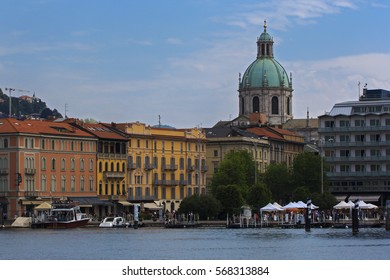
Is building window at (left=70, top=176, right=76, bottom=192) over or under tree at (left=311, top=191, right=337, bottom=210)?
over

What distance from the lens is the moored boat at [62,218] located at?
123562mm

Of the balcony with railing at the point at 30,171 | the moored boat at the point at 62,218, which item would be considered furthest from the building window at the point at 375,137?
the moored boat at the point at 62,218

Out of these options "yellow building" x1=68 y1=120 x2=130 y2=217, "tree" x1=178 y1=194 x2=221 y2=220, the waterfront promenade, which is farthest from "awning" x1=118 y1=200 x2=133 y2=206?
the waterfront promenade

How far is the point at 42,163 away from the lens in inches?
5556

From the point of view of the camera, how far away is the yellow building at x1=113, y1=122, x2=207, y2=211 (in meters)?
156

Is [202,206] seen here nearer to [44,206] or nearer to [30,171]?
[44,206]

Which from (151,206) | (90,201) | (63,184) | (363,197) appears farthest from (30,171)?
(363,197)

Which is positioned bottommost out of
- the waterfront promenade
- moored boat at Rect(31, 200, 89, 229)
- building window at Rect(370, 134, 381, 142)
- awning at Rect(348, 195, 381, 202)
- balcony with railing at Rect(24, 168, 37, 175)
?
the waterfront promenade

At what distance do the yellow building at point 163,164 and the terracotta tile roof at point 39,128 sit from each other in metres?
9.16

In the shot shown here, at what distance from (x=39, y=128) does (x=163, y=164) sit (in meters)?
22.4

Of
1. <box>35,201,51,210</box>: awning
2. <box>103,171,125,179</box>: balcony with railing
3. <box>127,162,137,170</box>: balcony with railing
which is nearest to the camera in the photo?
<box>35,201,51,210</box>: awning

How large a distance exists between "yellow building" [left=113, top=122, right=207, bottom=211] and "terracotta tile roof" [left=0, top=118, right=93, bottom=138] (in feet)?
30.1

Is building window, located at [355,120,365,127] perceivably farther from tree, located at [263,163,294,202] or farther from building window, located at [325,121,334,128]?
tree, located at [263,163,294,202]
